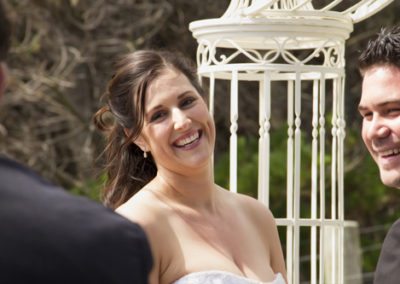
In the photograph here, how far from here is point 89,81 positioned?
11281 millimetres

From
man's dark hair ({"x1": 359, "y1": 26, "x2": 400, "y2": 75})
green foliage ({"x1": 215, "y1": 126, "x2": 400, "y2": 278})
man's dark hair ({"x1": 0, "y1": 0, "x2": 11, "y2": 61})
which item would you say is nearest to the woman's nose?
man's dark hair ({"x1": 359, "y1": 26, "x2": 400, "y2": 75})

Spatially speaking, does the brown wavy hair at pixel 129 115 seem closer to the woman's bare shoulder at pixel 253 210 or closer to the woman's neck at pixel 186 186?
the woman's neck at pixel 186 186

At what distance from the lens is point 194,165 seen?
448 centimetres

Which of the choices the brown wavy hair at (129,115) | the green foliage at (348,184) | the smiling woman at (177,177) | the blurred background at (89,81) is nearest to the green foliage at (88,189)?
the blurred background at (89,81)

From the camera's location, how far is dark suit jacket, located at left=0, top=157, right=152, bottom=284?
1724 mm

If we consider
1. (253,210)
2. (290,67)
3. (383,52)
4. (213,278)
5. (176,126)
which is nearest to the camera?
(383,52)

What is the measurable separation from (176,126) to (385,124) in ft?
3.45

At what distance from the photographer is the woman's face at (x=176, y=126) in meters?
4.45

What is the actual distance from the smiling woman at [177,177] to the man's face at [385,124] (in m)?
0.92

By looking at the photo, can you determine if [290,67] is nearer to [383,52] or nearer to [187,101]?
[187,101]

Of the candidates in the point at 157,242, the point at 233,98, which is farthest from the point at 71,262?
the point at 233,98

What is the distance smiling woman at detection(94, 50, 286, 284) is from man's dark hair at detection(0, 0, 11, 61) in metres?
2.46

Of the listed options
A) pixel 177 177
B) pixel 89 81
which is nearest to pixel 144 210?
pixel 177 177

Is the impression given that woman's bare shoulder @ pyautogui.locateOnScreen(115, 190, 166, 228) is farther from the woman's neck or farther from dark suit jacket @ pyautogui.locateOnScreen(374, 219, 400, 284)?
dark suit jacket @ pyautogui.locateOnScreen(374, 219, 400, 284)
